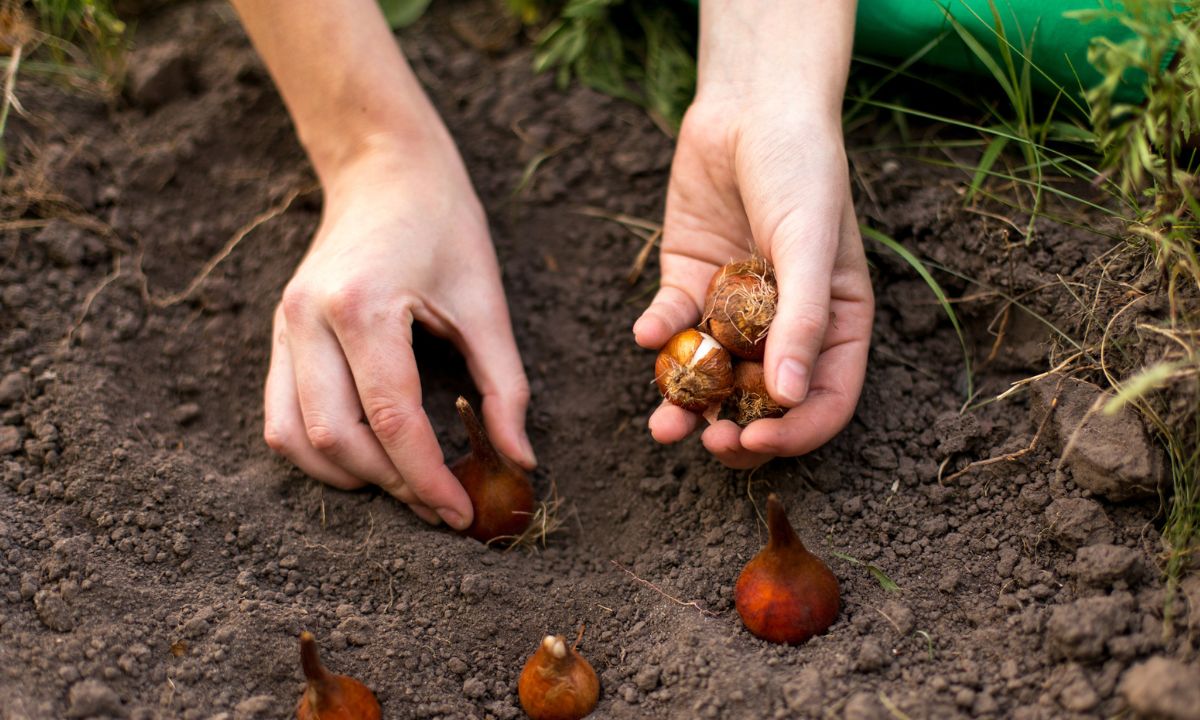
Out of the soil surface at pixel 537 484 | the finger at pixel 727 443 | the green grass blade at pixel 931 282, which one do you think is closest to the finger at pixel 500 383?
the soil surface at pixel 537 484

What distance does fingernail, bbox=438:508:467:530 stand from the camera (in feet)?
6.65

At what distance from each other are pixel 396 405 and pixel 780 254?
2.68ft

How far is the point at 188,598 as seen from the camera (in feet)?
6.00

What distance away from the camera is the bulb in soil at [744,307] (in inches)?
73.5

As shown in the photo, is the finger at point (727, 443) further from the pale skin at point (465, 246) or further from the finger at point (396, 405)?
the finger at point (396, 405)

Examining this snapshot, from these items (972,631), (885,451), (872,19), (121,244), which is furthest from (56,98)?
(972,631)

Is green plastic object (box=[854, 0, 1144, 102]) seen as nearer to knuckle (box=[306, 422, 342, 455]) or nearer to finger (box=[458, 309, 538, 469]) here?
finger (box=[458, 309, 538, 469])

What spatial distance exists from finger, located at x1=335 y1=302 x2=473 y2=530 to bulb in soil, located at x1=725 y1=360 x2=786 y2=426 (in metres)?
0.59

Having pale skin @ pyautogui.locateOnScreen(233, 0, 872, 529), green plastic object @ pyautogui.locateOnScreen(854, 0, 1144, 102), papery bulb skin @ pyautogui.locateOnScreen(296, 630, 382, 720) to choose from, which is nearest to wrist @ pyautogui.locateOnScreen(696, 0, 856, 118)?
pale skin @ pyautogui.locateOnScreen(233, 0, 872, 529)

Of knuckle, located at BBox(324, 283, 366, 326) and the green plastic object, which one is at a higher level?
knuckle, located at BBox(324, 283, 366, 326)

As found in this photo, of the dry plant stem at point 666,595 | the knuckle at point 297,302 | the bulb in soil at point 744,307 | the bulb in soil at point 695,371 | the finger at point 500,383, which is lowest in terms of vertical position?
the dry plant stem at point 666,595

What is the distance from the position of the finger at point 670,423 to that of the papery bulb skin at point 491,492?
1.11 ft

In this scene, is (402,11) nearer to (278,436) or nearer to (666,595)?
(278,436)

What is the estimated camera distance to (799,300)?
1709mm
